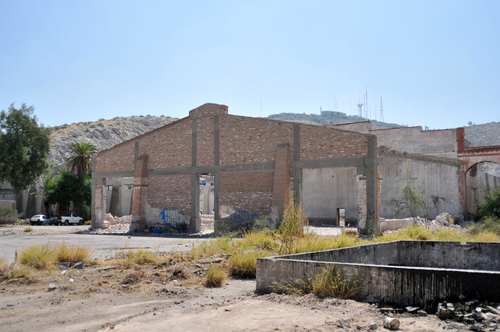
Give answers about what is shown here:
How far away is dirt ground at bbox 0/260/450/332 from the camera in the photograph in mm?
5457

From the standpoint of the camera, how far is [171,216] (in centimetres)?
2694

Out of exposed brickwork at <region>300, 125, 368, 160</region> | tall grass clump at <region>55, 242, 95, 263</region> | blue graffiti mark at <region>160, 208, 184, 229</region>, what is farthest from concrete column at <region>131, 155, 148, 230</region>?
tall grass clump at <region>55, 242, 95, 263</region>

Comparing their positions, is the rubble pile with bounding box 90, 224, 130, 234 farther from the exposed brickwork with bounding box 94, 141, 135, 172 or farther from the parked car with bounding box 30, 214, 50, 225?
the parked car with bounding box 30, 214, 50, 225

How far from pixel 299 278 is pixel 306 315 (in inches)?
52.9

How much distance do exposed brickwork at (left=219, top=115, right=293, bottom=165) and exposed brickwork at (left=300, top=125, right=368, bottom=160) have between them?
960 millimetres

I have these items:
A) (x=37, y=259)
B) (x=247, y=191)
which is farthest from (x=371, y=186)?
(x=37, y=259)

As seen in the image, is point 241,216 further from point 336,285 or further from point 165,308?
point 336,285

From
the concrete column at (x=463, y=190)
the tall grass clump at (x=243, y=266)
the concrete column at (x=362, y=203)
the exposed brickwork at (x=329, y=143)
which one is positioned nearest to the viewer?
the tall grass clump at (x=243, y=266)

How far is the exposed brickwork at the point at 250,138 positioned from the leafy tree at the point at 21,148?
1045 inches

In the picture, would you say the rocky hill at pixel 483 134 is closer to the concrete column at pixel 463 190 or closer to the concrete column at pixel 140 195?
the concrete column at pixel 463 190

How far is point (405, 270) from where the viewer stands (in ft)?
20.2

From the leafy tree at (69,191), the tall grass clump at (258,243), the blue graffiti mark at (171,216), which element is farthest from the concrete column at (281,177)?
the leafy tree at (69,191)

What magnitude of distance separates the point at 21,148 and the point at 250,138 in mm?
28842

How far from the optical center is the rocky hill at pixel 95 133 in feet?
219
